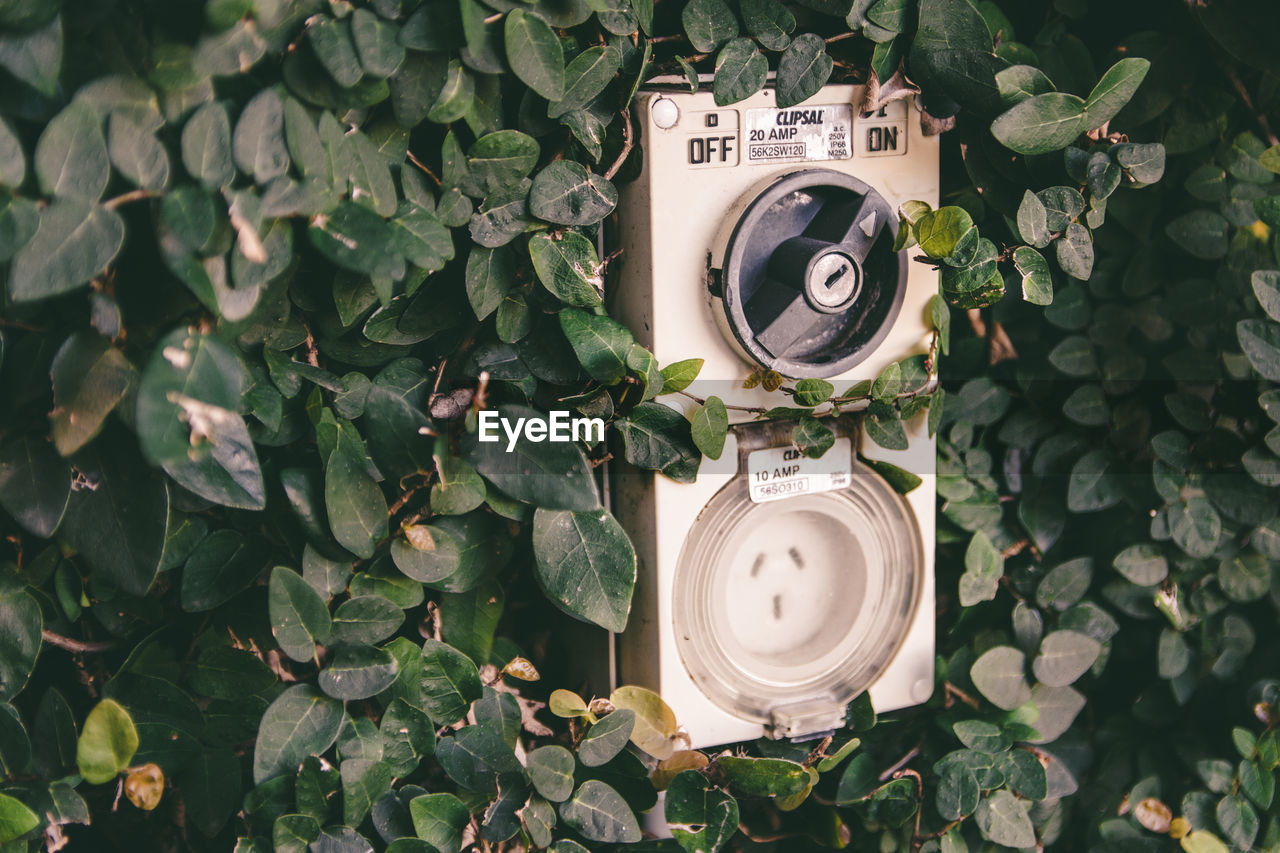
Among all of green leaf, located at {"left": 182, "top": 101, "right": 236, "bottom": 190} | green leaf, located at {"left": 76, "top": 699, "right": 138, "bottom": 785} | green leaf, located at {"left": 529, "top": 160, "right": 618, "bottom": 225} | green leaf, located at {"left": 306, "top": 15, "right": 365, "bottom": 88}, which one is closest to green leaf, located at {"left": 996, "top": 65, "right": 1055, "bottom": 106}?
green leaf, located at {"left": 529, "top": 160, "right": 618, "bottom": 225}

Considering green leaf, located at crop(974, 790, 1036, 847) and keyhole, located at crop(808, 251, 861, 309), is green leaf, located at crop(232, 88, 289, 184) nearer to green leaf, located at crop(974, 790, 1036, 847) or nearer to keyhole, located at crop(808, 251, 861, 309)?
keyhole, located at crop(808, 251, 861, 309)

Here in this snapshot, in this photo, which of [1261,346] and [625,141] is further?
[1261,346]

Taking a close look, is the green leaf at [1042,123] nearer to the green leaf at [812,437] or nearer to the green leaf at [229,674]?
the green leaf at [812,437]

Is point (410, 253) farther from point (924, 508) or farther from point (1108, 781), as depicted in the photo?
point (1108, 781)

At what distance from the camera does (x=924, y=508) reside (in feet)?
3.67

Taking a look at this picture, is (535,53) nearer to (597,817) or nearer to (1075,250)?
(1075,250)

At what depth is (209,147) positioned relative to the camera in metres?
0.73

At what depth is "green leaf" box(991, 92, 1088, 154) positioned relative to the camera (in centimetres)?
96

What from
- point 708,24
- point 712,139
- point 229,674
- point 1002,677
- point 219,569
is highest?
point 708,24

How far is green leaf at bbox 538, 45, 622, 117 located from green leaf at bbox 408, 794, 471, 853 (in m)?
0.62

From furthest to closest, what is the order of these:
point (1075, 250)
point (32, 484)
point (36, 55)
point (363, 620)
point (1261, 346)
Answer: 1. point (1261, 346)
2. point (1075, 250)
3. point (363, 620)
4. point (32, 484)
5. point (36, 55)

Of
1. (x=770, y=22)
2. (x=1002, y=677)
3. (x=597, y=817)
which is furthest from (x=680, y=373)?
(x=1002, y=677)

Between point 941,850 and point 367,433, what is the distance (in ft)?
2.82
